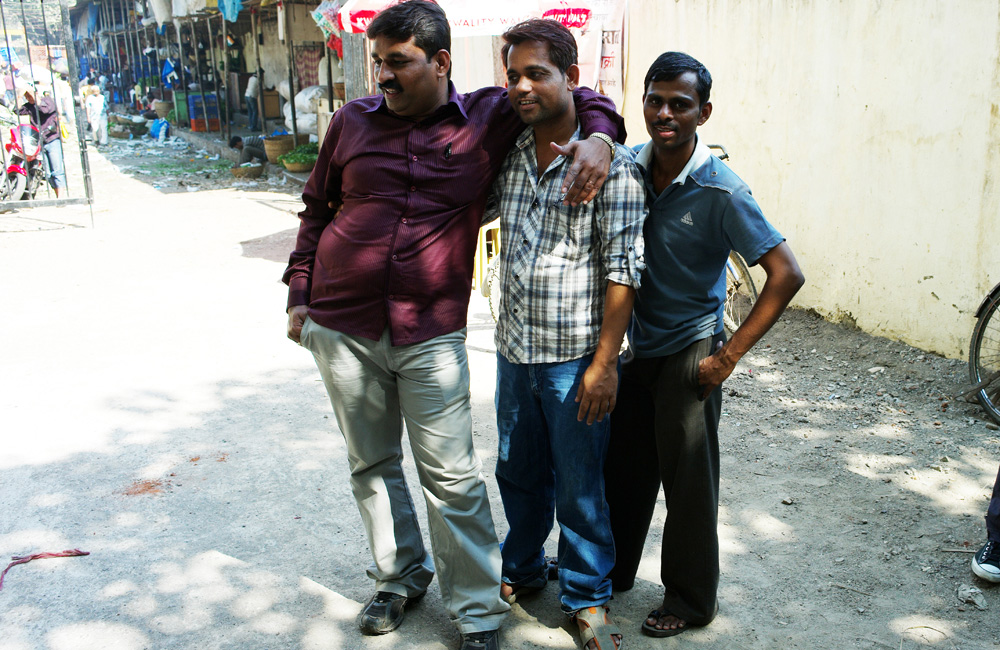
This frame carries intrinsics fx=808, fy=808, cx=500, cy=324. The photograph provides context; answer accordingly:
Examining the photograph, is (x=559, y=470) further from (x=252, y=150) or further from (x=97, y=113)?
(x=97, y=113)

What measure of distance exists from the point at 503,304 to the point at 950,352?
3.49 m

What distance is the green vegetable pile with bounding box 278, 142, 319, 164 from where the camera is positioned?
44.0 feet

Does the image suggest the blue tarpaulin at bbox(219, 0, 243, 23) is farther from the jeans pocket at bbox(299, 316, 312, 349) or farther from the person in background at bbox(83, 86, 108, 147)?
the jeans pocket at bbox(299, 316, 312, 349)

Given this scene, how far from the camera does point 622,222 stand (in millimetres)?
2240

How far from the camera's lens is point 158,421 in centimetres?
447

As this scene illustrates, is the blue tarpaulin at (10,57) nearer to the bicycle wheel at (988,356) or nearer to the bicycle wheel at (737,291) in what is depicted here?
the bicycle wheel at (737,291)

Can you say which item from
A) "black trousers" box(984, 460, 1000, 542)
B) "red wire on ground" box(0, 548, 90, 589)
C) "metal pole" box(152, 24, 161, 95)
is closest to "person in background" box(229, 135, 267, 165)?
"metal pole" box(152, 24, 161, 95)

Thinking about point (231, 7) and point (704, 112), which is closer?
point (704, 112)

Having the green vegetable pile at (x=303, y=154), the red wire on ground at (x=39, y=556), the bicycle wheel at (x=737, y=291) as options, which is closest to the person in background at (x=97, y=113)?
the green vegetable pile at (x=303, y=154)

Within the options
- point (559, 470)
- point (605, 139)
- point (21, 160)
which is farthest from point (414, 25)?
point (21, 160)

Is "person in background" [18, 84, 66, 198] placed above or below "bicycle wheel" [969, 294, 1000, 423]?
above

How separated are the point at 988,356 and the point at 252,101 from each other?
17.1 metres

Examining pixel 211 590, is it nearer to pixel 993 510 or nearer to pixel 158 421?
pixel 158 421

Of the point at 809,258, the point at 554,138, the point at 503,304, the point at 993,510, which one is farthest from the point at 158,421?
the point at 809,258
